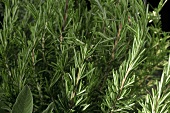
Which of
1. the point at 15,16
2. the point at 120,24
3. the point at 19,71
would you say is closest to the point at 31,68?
the point at 19,71

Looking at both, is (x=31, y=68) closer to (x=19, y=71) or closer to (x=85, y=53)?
(x=19, y=71)

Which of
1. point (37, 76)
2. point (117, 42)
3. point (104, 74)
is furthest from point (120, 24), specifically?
point (37, 76)

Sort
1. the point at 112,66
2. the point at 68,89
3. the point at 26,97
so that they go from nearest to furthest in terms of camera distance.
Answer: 1. the point at 26,97
2. the point at 68,89
3. the point at 112,66

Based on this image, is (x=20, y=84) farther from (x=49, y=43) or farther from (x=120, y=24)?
(x=120, y=24)

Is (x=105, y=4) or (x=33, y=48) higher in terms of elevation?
(x=105, y=4)

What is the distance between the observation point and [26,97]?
0.58 m

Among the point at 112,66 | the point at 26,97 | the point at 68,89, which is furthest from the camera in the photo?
the point at 112,66

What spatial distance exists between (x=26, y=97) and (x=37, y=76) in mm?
199

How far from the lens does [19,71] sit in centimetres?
74

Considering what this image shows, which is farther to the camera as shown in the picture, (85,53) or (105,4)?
(105,4)

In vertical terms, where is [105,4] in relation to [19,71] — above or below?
above

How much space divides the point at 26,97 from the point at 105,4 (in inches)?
13.7

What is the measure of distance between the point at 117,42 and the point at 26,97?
0.92 ft

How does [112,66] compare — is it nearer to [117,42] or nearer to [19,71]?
[117,42]
